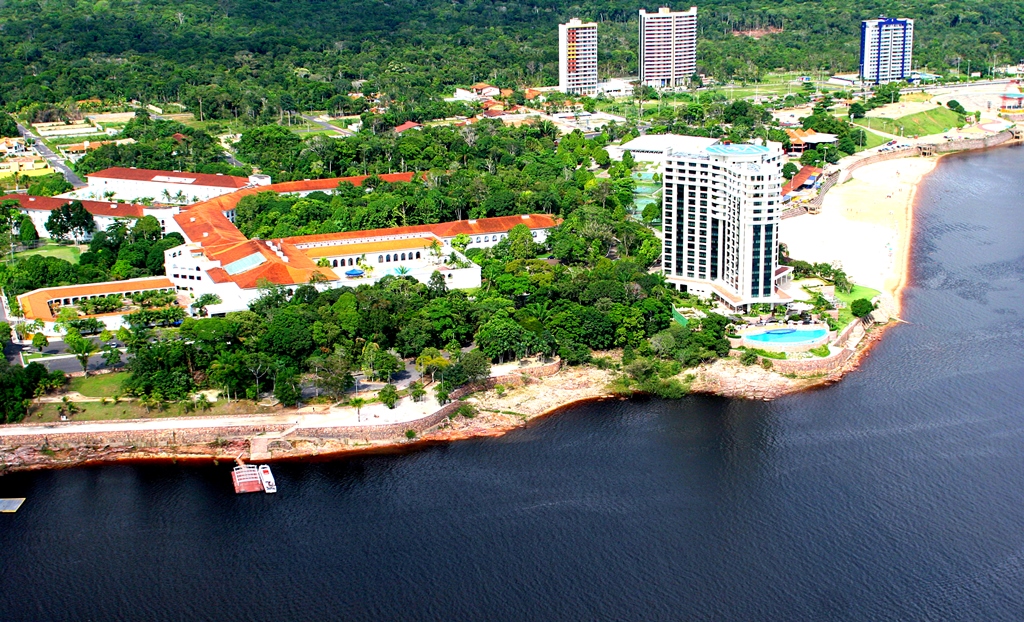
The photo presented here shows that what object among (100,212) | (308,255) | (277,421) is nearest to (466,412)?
(277,421)

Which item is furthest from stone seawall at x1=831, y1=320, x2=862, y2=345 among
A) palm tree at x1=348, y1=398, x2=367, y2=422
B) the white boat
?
the white boat

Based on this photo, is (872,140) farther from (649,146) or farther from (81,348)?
(81,348)

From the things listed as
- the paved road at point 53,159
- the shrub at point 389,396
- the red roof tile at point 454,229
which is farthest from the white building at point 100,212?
the shrub at point 389,396

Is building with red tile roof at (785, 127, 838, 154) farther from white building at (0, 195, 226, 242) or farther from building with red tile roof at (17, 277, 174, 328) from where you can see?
building with red tile roof at (17, 277, 174, 328)

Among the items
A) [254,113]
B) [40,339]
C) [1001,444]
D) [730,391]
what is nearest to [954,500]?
[1001,444]

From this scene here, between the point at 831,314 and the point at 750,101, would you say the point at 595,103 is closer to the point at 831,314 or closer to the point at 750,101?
the point at 750,101

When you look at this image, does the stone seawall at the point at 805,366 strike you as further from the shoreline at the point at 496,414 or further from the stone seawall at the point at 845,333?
the stone seawall at the point at 845,333
